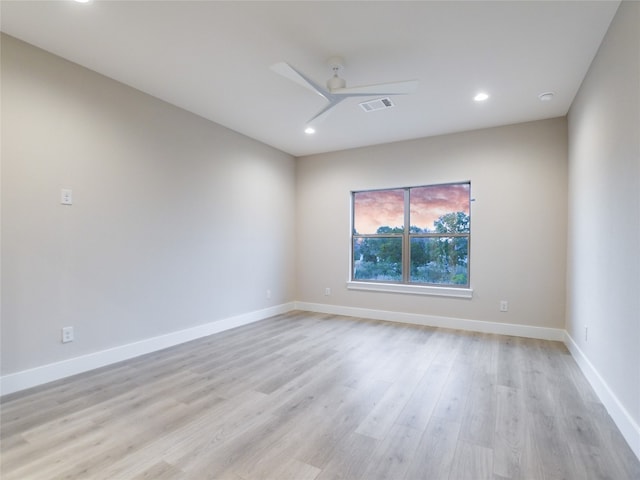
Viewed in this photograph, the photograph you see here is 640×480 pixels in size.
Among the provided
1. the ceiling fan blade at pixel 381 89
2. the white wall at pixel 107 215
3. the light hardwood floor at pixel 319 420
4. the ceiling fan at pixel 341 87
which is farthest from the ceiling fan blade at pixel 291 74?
the light hardwood floor at pixel 319 420

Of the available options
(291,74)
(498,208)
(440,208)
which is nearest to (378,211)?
(440,208)

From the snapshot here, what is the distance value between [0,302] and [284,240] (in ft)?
11.8

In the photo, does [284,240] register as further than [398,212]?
Yes

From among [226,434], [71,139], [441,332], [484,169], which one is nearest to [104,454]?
[226,434]

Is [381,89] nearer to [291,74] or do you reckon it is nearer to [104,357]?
[291,74]

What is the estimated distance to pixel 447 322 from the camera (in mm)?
4500

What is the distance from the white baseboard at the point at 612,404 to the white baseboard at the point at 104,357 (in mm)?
3799

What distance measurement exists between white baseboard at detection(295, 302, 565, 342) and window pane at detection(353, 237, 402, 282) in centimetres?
54

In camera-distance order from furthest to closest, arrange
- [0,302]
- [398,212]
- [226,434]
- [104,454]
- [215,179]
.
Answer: [398,212]
[215,179]
[0,302]
[226,434]
[104,454]

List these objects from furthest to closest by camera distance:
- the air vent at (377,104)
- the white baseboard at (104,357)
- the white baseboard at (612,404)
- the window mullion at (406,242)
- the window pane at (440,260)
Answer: the window mullion at (406,242) < the window pane at (440,260) < the air vent at (377,104) < the white baseboard at (104,357) < the white baseboard at (612,404)

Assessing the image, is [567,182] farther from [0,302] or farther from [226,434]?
[0,302]

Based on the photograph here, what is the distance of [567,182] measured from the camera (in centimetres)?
387

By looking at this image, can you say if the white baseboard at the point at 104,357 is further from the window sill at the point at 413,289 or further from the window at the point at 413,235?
the window at the point at 413,235

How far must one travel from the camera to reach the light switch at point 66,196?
278cm
